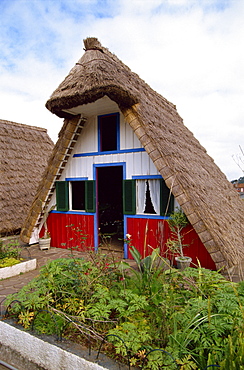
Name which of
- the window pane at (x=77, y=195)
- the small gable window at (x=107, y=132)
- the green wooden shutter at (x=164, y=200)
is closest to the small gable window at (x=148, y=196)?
the green wooden shutter at (x=164, y=200)

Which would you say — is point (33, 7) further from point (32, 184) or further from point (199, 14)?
point (32, 184)

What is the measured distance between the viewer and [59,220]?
814 centimetres

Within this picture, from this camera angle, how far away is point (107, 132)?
321 inches

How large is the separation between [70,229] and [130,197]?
7.45 feet

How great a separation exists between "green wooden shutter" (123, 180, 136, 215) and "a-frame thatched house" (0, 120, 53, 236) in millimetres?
4810

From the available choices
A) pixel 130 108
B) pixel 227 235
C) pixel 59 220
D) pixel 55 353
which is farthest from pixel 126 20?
pixel 59 220

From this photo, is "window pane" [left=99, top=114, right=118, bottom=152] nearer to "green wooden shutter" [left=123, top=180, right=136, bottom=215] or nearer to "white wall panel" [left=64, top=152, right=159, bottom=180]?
"white wall panel" [left=64, top=152, right=159, bottom=180]

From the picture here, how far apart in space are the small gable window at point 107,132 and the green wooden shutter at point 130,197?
103 cm

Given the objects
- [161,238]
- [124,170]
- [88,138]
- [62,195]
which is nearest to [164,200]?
[161,238]

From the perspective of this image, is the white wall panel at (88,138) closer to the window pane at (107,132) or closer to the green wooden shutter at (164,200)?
the window pane at (107,132)

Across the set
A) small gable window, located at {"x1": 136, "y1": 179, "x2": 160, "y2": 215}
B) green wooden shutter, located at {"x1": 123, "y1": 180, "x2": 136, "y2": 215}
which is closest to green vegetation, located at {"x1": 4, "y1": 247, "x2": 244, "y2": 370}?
small gable window, located at {"x1": 136, "y1": 179, "x2": 160, "y2": 215}

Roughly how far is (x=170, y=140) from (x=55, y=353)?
5330 millimetres

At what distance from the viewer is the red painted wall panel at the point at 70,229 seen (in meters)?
7.54

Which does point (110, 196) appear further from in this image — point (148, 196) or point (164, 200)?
point (164, 200)
